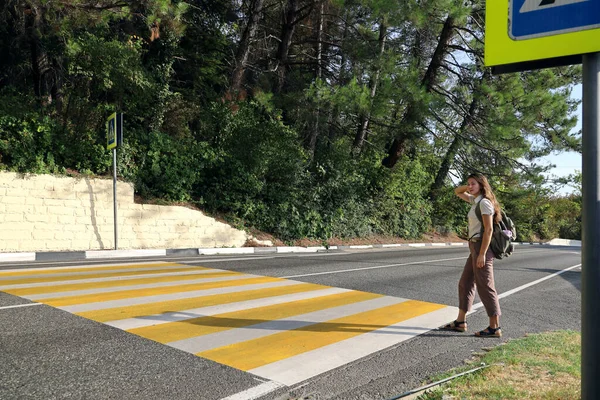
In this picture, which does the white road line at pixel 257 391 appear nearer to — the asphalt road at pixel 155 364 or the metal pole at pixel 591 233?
the asphalt road at pixel 155 364

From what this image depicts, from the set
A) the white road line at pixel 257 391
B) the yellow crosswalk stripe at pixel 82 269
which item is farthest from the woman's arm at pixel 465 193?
the yellow crosswalk stripe at pixel 82 269

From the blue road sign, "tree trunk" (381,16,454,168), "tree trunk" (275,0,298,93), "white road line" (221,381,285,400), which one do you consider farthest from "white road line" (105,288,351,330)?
"tree trunk" (275,0,298,93)

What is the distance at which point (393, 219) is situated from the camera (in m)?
24.8

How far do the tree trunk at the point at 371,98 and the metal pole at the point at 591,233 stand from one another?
14775mm

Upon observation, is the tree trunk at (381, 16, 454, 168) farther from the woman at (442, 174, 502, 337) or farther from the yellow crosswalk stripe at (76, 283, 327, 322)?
the woman at (442, 174, 502, 337)

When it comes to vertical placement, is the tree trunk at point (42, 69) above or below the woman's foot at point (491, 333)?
above

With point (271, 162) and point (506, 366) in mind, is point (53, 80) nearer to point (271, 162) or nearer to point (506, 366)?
point (271, 162)

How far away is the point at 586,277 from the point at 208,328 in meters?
3.75

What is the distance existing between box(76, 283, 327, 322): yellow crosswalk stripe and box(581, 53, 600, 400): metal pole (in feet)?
15.0

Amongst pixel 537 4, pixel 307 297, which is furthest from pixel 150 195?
pixel 537 4

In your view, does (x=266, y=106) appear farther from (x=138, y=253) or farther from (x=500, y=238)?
(x=500, y=238)

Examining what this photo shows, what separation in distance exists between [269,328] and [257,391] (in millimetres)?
1780

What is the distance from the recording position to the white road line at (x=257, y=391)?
3.34m

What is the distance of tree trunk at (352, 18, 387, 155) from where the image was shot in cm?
1782
